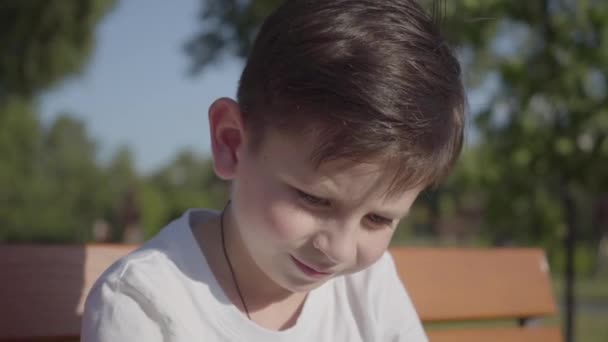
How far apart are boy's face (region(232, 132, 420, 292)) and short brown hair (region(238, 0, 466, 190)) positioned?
0.03 metres

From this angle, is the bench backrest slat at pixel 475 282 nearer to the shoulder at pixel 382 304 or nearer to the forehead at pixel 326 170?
the shoulder at pixel 382 304

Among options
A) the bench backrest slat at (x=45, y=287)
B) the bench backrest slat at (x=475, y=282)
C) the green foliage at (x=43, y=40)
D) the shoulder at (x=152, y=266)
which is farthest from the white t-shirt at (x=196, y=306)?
the green foliage at (x=43, y=40)

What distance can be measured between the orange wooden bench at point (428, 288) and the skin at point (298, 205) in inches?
17.1

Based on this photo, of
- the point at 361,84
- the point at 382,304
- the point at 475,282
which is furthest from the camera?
the point at 475,282

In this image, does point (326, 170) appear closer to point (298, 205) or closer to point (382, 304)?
point (298, 205)

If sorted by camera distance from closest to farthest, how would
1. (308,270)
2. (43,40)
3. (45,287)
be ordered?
Result: (308,270)
(45,287)
(43,40)

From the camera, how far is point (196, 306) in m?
1.49

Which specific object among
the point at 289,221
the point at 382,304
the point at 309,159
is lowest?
the point at 382,304

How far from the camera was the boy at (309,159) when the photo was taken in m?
1.31

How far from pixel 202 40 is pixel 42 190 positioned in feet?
66.2

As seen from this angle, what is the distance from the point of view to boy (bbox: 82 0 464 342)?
1312mm

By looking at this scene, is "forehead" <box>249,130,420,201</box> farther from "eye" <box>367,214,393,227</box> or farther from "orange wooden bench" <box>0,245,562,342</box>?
"orange wooden bench" <box>0,245,562,342</box>

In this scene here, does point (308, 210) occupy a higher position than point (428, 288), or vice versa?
point (308, 210)

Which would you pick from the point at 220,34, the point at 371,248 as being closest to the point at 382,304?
the point at 371,248
